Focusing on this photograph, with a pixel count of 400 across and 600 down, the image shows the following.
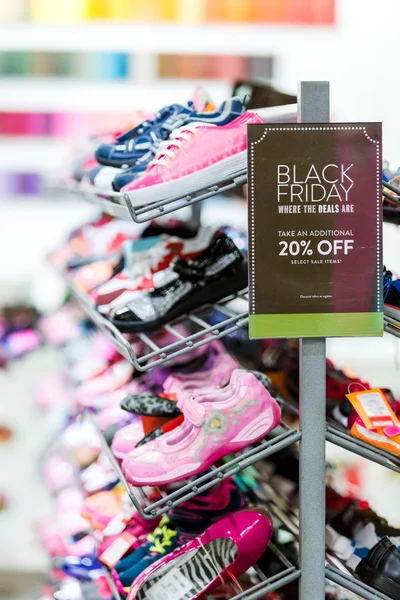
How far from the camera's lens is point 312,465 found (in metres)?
1.51

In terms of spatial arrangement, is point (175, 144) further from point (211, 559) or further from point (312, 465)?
point (211, 559)

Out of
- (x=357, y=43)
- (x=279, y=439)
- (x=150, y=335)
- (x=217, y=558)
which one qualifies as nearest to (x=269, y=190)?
(x=279, y=439)

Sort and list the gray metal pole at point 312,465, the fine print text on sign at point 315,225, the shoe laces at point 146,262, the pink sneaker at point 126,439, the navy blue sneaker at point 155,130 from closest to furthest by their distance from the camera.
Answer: the fine print text on sign at point 315,225, the gray metal pole at point 312,465, the navy blue sneaker at point 155,130, the pink sneaker at point 126,439, the shoe laces at point 146,262

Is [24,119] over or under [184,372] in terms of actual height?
over

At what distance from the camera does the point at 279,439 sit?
1.54 meters

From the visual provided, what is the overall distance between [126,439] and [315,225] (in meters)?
0.76

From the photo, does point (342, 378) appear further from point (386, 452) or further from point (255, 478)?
point (386, 452)

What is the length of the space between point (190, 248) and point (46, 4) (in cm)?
294

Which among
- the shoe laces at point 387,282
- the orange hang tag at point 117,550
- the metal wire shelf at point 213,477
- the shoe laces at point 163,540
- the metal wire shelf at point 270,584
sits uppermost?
the shoe laces at point 387,282

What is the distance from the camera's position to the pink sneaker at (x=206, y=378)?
1.87 metres

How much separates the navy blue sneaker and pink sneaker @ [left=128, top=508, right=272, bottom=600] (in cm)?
81

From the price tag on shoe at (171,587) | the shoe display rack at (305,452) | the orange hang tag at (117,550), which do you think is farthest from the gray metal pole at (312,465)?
the orange hang tag at (117,550)

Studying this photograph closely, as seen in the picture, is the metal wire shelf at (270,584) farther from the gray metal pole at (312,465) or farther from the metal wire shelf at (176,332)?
the metal wire shelf at (176,332)

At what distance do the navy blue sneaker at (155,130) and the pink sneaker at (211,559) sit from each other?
808 millimetres
